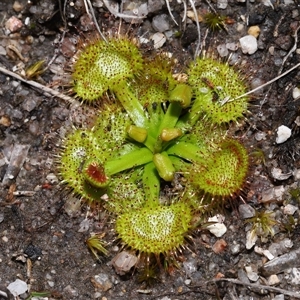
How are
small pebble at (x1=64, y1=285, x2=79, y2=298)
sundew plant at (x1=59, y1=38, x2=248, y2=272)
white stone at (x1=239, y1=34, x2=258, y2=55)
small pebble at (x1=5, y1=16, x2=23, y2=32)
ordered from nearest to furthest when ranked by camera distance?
sundew plant at (x1=59, y1=38, x2=248, y2=272) → small pebble at (x1=64, y1=285, x2=79, y2=298) → white stone at (x1=239, y1=34, x2=258, y2=55) → small pebble at (x1=5, y1=16, x2=23, y2=32)

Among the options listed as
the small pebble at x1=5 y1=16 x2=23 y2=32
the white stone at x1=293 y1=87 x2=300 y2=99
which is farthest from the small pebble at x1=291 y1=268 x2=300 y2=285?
the small pebble at x1=5 y1=16 x2=23 y2=32

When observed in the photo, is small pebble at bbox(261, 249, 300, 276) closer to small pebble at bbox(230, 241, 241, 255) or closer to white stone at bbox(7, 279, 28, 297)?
small pebble at bbox(230, 241, 241, 255)

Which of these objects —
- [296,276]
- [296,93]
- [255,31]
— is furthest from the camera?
[255,31]

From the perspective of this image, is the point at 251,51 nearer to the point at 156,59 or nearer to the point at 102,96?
the point at 156,59

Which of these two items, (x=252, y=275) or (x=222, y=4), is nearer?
(x=252, y=275)

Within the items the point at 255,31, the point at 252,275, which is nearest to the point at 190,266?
the point at 252,275

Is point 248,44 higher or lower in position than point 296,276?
higher

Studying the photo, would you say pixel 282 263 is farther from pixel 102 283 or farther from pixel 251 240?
pixel 102 283
